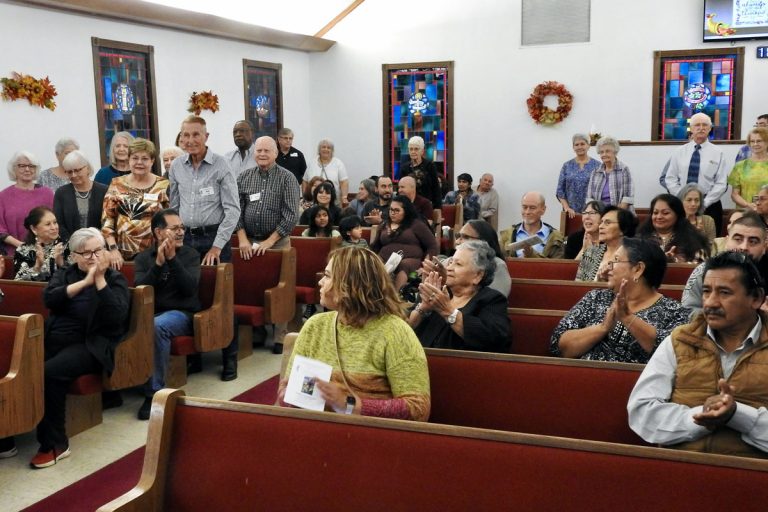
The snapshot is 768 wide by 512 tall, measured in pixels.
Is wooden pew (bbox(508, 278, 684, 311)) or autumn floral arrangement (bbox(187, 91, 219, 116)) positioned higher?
autumn floral arrangement (bbox(187, 91, 219, 116))

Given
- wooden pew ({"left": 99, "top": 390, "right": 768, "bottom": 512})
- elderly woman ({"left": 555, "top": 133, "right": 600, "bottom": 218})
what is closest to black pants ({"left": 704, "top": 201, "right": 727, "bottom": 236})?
elderly woman ({"left": 555, "top": 133, "right": 600, "bottom": 218})

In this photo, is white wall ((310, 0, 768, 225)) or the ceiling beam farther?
white wall ((310, 0, 768, 225))

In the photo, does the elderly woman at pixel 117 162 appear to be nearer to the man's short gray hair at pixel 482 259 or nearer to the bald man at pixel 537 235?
the bald man at pixel 537 235

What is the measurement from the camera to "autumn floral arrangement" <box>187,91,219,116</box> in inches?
344

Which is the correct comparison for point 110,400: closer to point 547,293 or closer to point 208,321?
point 208,321

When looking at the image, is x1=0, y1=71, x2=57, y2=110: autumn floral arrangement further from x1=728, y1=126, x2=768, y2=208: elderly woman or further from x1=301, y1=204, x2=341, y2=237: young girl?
x1=728, y1=126, x2=768, y2=208: elderly woman

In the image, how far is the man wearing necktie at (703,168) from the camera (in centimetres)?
741

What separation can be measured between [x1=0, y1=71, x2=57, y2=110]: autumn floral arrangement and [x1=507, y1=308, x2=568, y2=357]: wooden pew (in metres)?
5.07

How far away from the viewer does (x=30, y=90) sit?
6.75 m

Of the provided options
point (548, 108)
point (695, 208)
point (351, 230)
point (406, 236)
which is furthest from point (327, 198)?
point (548, 108)

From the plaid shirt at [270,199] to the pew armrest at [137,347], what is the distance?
1626 millimetres

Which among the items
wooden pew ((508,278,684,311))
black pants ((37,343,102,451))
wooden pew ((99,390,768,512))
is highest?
wooden pew ((508,278,684,311))

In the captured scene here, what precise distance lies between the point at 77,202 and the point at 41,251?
549 mm

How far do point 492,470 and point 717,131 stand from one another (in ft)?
28.6
